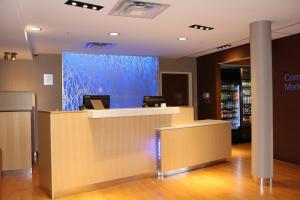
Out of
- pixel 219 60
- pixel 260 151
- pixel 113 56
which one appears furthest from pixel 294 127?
pixel 113 56

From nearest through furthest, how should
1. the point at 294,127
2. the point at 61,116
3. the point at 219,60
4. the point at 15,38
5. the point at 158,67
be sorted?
the point at 61,116, the point at 15,38, the point at 294,127, the point at 219,60, the point at 158,67

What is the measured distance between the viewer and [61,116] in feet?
13.8

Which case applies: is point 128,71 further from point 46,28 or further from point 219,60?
point 46,28

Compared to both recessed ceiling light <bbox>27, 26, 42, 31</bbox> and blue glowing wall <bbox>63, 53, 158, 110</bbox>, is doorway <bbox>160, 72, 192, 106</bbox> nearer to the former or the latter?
blue glowing wall <bbox>63, 53, 158, 110</bbox>

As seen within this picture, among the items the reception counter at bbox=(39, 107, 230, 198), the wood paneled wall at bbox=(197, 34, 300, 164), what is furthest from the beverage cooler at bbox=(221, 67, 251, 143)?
the reception counter at bbox=(39, 107, 230, 198)

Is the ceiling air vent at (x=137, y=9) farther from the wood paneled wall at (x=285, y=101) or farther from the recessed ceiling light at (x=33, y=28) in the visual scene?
the wood paneled wall at (x=285, y=101)

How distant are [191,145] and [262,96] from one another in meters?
1.65

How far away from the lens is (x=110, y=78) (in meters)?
7.68

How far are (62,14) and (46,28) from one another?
0.86m

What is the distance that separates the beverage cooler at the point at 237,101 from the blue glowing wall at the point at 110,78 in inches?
81.9

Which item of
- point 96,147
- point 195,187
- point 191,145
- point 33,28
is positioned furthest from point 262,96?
point 33,28

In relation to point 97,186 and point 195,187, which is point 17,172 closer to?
point 97,186

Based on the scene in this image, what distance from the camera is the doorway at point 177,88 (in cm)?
866

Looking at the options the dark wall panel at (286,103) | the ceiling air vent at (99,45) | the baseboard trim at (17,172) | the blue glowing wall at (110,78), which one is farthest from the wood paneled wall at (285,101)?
the baseboard trim at (17,172)
